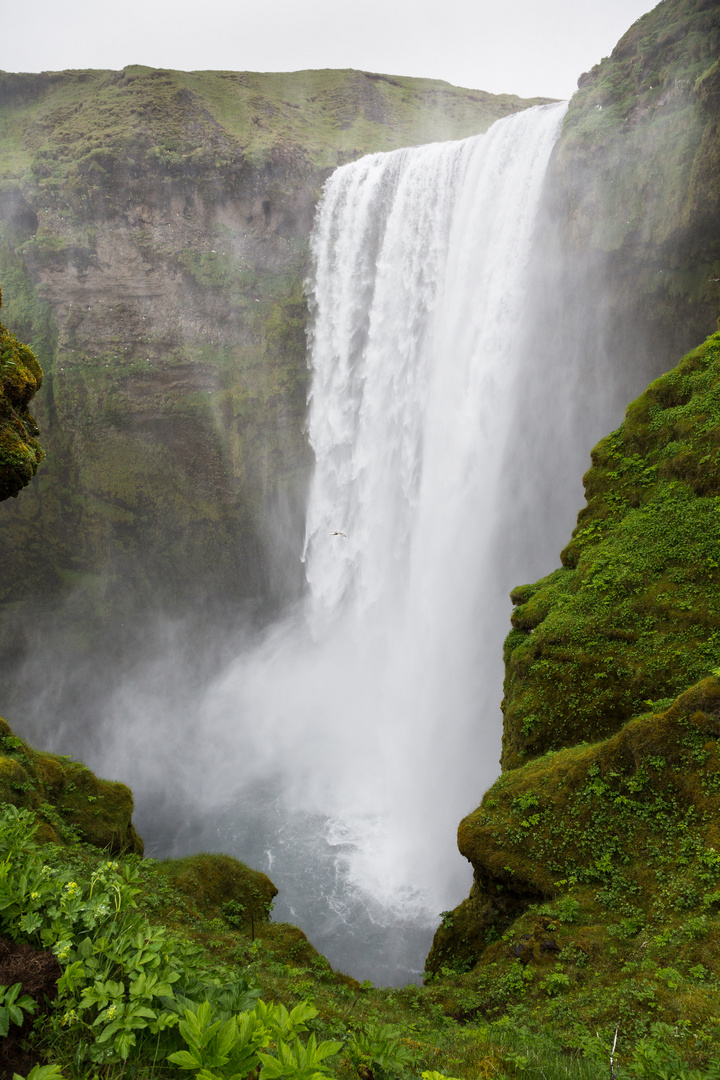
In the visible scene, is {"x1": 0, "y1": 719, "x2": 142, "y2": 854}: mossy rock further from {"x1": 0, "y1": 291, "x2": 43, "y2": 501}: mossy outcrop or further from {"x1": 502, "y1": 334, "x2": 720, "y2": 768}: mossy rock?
{"x1": 502, "y1": 334, "x2": 720, "y2": 768}: mossy rock

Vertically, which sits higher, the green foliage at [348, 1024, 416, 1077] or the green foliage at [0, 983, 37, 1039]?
the green foliage at [0, 983, 37, 1039]

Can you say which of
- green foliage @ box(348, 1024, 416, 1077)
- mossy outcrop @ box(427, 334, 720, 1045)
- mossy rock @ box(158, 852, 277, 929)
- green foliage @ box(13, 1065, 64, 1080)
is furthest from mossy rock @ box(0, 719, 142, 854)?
green foliage @ box(13, 1065, 64, 1080)

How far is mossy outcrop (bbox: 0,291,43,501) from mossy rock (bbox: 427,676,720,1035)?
27.9 ft

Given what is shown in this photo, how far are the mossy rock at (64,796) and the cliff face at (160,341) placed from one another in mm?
18955

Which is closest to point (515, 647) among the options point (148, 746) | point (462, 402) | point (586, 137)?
point (462, 402)

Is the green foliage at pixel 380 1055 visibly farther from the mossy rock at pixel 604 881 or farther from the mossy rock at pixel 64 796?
the mossy rock at pixel 64 796

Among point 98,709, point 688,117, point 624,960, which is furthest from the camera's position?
point 98,709

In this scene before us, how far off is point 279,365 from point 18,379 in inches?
725

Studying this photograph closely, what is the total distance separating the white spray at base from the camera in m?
15.4

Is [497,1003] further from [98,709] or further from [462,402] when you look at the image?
[98,709]

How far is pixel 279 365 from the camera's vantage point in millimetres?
26859

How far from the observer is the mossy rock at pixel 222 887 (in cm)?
772

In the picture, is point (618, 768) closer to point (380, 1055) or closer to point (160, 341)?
point (380, 1055)

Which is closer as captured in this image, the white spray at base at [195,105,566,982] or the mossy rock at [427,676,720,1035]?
the mossy rock at [427,676,720,1035]
